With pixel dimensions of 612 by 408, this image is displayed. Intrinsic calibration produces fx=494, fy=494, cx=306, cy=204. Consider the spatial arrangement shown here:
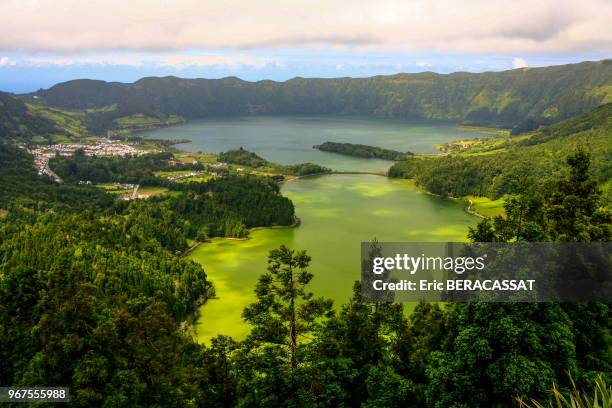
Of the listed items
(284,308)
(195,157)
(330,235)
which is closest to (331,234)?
(330,235)

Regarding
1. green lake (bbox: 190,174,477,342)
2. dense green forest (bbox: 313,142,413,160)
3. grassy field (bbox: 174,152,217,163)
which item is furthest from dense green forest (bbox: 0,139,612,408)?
dense green forest (bbox: 313,142,413,160)

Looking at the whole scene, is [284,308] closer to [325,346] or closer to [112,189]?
[325,346]

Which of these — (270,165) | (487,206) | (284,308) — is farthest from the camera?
(270,165)

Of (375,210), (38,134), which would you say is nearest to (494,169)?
(375,210)

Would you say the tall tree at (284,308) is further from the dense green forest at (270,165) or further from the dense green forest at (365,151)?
the dense green forest at (365,151)

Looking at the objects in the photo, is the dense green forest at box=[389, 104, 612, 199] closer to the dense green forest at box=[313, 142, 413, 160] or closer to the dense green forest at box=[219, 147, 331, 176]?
the dense green forest at box=[219, 147, 331, 176]

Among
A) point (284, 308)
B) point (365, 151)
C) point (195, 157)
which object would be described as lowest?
point (195, 157)

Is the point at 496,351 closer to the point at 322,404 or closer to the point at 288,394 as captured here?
the point at 322,404
